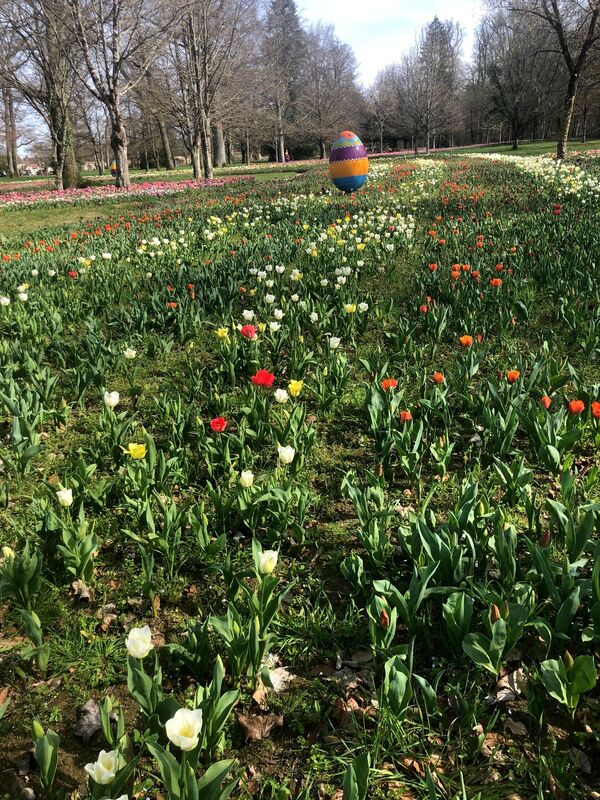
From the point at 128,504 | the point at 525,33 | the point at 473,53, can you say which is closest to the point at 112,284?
the point at 128,504

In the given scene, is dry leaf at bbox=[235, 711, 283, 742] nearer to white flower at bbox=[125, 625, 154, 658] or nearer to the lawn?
the lawn

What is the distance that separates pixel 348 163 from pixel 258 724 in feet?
44.4

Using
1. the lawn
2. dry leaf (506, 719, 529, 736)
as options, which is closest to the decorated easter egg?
the lawn

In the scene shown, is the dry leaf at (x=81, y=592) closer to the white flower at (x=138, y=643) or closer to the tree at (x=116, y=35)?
the white flower at (x=138, y=643)

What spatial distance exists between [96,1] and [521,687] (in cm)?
2362

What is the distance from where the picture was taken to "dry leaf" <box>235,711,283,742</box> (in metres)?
1.68

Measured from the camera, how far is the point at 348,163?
1311 centimetres

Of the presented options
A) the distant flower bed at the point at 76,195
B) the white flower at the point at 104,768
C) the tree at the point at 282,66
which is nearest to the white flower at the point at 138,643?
the white flower at the point at 104,768

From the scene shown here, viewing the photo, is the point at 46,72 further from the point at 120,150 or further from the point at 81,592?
the point at 81,592

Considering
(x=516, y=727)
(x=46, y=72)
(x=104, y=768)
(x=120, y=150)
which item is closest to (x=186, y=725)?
(x=104, y=768)

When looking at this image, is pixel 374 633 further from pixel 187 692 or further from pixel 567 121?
pixel 567 121

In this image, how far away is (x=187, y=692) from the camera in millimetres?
1814

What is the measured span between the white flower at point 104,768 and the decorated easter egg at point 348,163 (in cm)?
1381

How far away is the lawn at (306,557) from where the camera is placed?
5.14 ft
